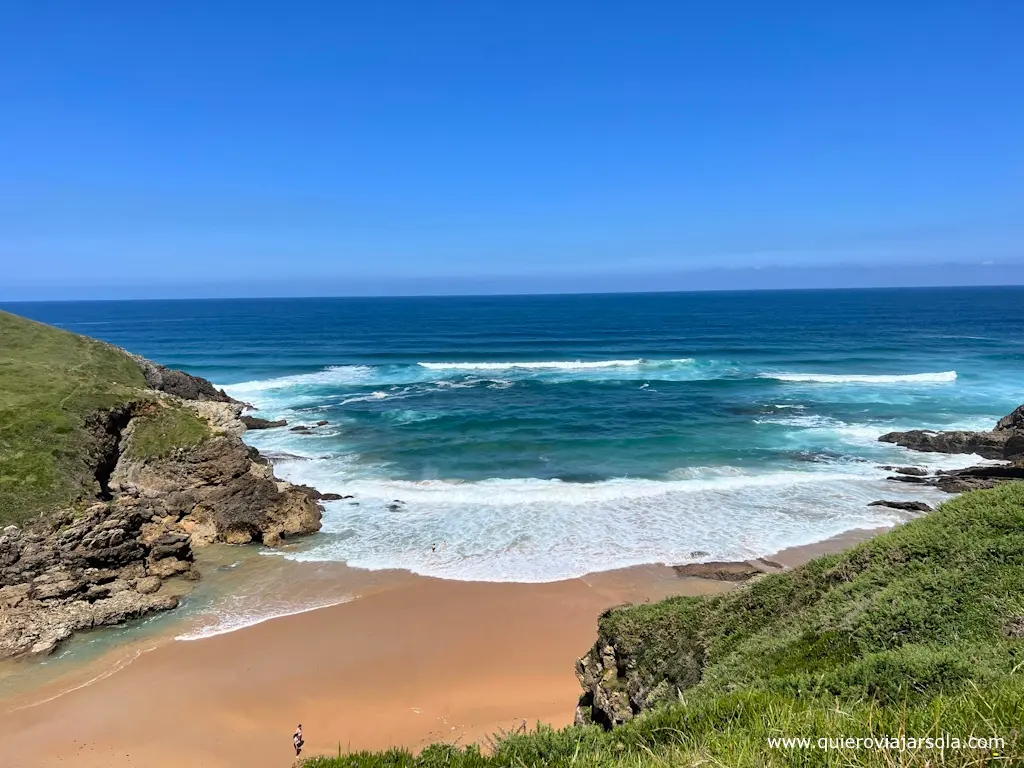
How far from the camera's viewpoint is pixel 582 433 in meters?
33.2

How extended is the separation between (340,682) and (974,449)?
101 feet

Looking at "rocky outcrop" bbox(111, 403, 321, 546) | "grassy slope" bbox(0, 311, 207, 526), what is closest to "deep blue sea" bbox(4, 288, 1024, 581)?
"rocky outcrop" bbox(111, 403, 321, 546)

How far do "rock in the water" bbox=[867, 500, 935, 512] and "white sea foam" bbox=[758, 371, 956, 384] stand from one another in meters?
25.4

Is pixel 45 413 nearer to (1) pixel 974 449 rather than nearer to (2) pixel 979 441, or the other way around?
(1) pixel 974 449

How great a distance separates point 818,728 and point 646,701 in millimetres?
4117

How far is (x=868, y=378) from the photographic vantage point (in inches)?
1829

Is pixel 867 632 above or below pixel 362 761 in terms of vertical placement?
above

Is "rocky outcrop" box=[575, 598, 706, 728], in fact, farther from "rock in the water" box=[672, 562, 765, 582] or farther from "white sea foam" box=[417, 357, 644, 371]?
"white sea foam" box=[417, 357, 644, 371]

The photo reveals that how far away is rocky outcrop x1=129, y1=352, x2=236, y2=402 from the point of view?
33.6 m

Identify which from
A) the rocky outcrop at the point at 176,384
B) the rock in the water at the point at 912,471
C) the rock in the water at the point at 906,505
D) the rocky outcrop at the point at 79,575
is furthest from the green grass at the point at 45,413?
the rock in the water at the point at 912,471

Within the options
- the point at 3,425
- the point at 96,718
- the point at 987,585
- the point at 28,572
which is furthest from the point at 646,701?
the point at 3,425

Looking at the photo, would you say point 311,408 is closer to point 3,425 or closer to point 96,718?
point 3,425

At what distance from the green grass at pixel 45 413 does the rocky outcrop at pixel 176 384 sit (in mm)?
4375

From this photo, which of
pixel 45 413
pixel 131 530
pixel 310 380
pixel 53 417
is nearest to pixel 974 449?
pixel 131 530
